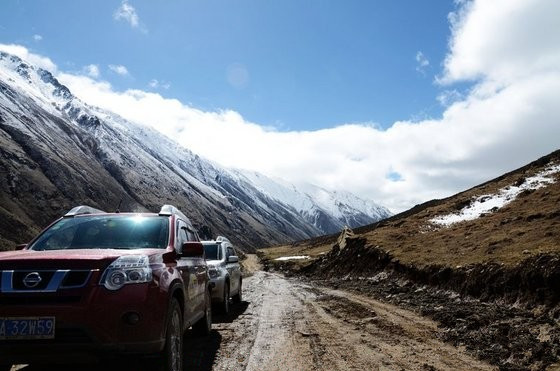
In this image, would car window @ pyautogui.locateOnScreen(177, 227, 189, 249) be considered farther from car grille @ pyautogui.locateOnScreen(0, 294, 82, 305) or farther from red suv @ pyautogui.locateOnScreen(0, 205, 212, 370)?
car grille @ pyautogui.locateOnScreen(0, 294, 82, 305)

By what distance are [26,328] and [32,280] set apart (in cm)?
48

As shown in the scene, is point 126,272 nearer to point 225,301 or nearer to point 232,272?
point 225,301

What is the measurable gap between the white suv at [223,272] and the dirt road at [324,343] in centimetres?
53

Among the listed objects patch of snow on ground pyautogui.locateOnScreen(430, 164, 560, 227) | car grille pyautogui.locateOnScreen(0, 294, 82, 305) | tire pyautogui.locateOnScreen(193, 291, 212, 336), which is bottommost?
tire pyautogui.locateOnScreen(193, 291, 212, 336)

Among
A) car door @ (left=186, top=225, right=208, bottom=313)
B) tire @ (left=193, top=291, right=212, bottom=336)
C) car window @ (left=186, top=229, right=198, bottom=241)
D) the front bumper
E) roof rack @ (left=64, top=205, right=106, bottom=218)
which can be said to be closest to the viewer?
the front bumper

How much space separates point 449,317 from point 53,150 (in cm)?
15721

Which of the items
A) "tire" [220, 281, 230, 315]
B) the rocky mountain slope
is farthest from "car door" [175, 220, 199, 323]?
the rocky mountain slope

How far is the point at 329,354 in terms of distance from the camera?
8102 millimetres

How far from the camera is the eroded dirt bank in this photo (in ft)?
24.3

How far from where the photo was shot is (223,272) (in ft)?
41.4

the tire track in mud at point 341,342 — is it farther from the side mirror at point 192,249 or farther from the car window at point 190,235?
the car window at point 190,235

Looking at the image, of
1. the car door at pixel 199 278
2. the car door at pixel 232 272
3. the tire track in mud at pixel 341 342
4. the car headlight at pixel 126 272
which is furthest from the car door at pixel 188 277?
the car door at pixel 232 272

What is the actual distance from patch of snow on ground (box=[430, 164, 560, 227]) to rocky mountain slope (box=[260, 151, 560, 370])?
0.10 metres

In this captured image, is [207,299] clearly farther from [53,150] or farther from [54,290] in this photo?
[53,150]
